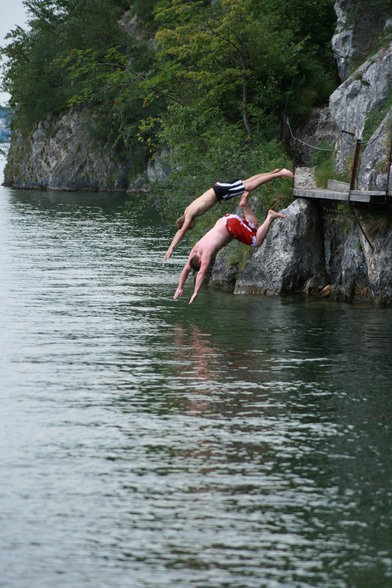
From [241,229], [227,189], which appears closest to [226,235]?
[241,229]

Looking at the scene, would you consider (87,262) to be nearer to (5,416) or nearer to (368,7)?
(368,7)

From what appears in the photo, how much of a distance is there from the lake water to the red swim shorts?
1.93m

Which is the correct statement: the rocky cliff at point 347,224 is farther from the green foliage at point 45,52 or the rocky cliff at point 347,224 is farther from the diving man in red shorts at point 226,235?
the green foliage at point 45,52

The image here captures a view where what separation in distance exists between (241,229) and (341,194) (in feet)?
14.6

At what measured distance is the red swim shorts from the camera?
71.4 feet

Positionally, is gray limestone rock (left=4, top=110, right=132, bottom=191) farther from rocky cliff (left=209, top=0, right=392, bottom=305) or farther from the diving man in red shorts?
the diving man in red shorts

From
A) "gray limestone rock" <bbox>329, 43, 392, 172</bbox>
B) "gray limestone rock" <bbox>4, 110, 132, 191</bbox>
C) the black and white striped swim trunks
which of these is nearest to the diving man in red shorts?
the black and white striped swim trunks

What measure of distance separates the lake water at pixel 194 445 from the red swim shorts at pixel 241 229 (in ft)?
6.32

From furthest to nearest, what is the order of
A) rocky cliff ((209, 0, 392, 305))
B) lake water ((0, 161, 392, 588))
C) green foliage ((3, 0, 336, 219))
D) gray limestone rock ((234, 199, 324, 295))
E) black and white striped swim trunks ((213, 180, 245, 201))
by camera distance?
1. green foliage ((3, 0, 336, 219))
2. gray limestone rock ((234, 199, 324, 295))
3. rocky cliff ((209, 0, 392, 305))
4. black and white striped swim trunks ((213, 180, 245, 201))
5. lake water ((0, 161, 392, 588))

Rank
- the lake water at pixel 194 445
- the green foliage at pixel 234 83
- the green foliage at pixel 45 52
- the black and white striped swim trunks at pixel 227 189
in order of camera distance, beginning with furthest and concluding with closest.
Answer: the green foliage at pixel 45 52, the green foliage at pixel 234 83, the black and white striped swim trunks at pixel 227 189, the lake water at pixel 194 445

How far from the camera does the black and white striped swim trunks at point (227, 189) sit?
21.7 meters

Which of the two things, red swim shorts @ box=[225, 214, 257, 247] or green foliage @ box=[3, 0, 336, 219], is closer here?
red swim shorts @ box=[225, 214, 257, 247]

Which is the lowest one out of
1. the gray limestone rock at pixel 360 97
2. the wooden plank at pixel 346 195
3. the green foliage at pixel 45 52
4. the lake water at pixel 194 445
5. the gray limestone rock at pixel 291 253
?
the lake water at pixel 194 445

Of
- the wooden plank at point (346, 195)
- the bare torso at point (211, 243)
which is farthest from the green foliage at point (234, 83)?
the bare torso at point (211, 243)
